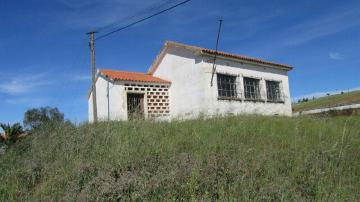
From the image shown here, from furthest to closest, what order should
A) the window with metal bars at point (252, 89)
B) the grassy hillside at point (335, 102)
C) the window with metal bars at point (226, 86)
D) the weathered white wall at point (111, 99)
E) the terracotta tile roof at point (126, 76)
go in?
the grassy hillside at point (335, 102)
the window with metal bars at point (252, 89)
the window with metal bars at point (226, 86)
the terracotta tile roof at point (126, 76)
the weathered white wall at point (111, 99)

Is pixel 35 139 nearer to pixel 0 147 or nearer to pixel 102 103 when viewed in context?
pixel 0 147

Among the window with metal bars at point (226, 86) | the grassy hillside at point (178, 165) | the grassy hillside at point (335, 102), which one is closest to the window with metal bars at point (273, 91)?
the window with metal bars at point (226, 86)

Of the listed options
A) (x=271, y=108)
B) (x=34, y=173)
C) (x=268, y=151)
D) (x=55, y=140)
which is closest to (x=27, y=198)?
(x=34, y=173)

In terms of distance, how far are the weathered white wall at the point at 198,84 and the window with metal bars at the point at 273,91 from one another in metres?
0.37

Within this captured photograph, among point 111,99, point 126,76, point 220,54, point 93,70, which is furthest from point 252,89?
point 93,70

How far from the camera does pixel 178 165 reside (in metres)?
5.63

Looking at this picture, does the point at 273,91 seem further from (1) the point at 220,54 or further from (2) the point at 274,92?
(1) the point at 220,54

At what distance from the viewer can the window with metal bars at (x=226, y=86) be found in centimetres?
1727

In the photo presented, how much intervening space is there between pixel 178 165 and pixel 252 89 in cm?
1431

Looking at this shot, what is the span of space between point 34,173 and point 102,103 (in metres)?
12.0

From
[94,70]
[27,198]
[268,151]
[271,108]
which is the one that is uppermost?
[94,70]

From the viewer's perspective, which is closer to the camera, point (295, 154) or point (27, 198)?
point (27, 198)

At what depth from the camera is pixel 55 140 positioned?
778 centimetres

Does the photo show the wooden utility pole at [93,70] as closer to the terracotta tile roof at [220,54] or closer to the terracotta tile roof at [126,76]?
the terracotta tile roof at [126,76]
